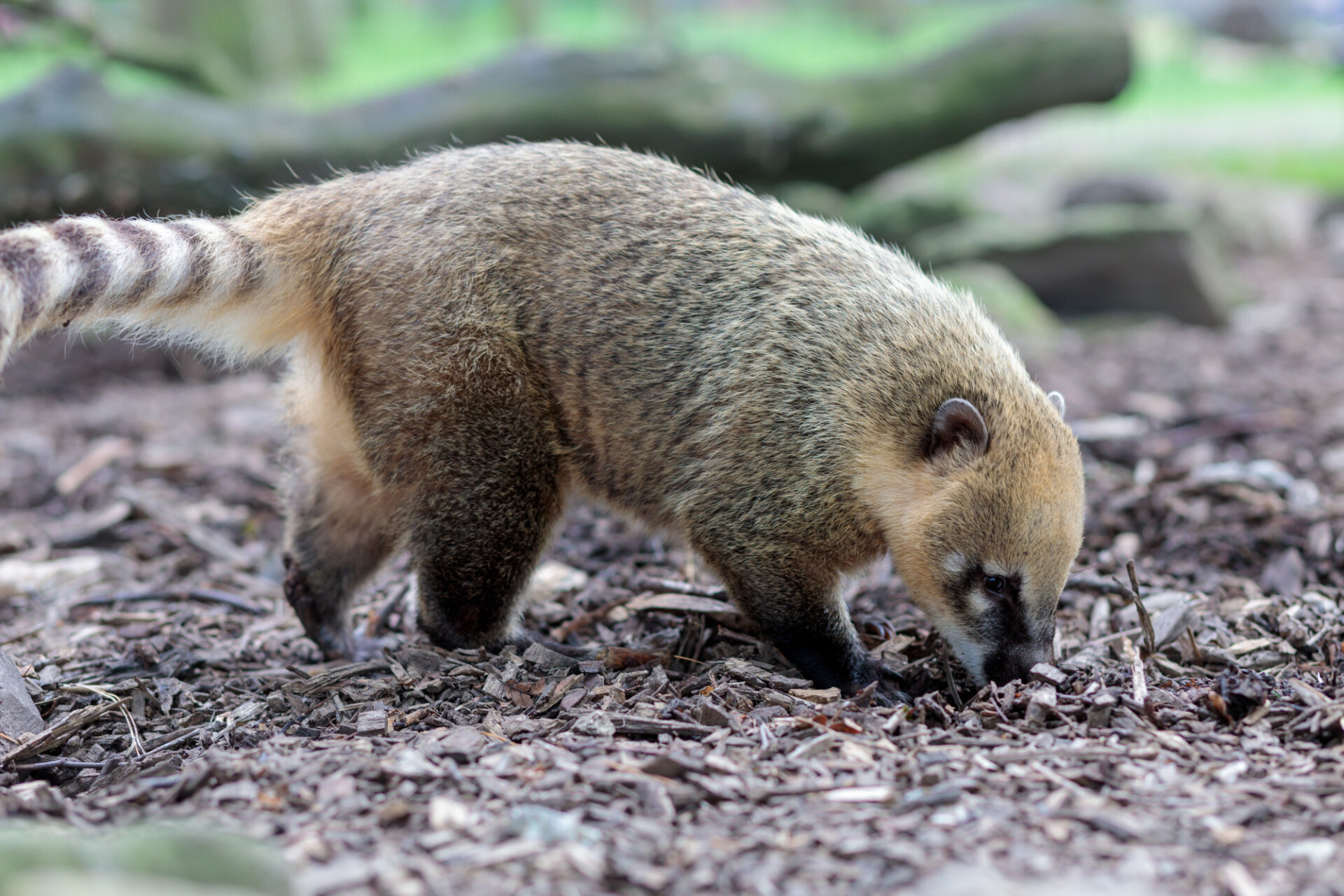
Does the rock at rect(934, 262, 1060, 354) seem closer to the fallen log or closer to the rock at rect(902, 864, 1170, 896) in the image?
the fallen log

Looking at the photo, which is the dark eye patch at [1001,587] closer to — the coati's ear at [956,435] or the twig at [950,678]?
the twig at [950,678]

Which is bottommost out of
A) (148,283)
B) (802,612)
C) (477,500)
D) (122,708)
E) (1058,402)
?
(122,708)

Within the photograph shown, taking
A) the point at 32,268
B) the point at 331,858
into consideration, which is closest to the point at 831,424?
the point at 331,858

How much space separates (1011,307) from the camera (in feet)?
39.2

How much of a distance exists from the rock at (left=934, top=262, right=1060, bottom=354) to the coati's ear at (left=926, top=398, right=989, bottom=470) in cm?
674

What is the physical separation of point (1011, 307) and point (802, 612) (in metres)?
8.02

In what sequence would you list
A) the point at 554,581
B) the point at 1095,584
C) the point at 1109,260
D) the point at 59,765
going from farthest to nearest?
1. the point at 1109,260
2. the point at 554,581
3. the point at 1095,584
4. the point at 59,765

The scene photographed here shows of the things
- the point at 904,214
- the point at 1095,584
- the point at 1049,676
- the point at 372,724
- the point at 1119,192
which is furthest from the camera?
the point at 1119,192

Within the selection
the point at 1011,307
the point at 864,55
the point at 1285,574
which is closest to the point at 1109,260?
the point at 1011,307

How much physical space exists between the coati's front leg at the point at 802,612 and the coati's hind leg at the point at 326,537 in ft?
5.90

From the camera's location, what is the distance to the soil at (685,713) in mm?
3033

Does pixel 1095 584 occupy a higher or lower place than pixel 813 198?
lower

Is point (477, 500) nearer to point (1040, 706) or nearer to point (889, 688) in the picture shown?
point (889, 688)

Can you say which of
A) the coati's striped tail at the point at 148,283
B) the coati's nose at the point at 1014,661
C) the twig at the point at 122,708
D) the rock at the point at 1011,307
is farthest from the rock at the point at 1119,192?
the twig at the point at 122,708
